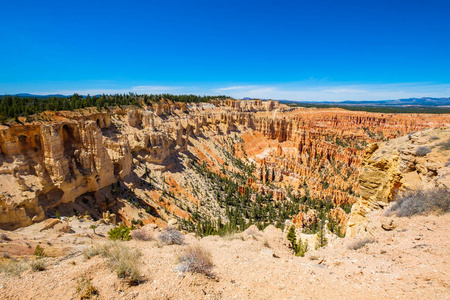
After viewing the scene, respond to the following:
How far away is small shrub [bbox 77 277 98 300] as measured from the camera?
575cm

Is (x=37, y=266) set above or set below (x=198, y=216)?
above

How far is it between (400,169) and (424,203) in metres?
3.89

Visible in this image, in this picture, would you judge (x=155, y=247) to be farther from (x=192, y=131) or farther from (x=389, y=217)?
(x=192, y=131)

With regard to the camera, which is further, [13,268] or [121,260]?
[121,260]

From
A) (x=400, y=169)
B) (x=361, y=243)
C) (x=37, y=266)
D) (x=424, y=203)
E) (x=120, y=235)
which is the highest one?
(x=400, y=169)

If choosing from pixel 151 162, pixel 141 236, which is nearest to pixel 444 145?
pixel 141 236

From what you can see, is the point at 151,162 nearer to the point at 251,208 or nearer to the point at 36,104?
the point at 251,208

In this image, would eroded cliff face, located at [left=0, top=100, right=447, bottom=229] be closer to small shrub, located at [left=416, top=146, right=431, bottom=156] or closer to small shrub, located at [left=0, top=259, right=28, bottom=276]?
small shrub, located at [left=416, top=146, right=431, bottom=156]

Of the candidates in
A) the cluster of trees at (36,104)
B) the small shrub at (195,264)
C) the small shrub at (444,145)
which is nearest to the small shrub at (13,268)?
the small shrub at (195,264)

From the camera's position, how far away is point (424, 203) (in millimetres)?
8555

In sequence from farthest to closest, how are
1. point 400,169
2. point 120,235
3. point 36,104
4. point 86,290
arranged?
1. point 36,104
2. point 400,169
3. point 120,235
4. point 86,290

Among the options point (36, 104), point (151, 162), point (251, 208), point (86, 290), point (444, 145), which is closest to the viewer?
point (86, 290)

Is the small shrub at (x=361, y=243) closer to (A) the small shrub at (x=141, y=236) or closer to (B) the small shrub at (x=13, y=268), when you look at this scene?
(A) the small shrub at (x=141, y=236)

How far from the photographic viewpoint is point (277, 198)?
3931 centimetres
